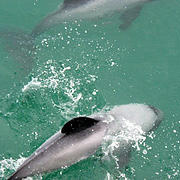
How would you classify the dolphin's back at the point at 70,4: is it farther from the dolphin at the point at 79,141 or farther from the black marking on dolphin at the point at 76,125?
the black marking on dolphin at the point at 76,125

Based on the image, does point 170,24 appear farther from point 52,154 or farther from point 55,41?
point 52,154

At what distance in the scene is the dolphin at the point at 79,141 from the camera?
7859 millimetres

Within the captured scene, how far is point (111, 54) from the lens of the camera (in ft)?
40.4

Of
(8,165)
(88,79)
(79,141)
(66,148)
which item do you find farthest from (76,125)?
(88,79)

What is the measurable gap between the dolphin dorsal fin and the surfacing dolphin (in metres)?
5.24

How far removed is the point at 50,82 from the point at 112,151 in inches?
118

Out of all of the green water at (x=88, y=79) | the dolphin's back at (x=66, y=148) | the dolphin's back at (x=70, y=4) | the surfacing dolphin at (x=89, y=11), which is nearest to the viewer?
the dolphin's back at (x=66, y=148)

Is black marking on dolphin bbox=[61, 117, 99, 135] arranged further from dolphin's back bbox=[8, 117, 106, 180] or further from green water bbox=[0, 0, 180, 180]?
green water bbox=[0, 0, 180, 180]

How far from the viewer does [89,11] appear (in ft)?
44.4

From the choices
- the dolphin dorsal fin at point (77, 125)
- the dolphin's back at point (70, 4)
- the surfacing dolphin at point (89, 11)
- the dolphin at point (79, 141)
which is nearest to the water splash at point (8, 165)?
the dolphin at point (79, 141)

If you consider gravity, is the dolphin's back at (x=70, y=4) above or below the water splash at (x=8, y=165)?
above

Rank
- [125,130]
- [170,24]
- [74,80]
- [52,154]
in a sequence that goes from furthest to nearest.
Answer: [170,24], [74,80], [125,130], [52,154]

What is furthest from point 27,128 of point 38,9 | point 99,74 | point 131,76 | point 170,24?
point 170,24

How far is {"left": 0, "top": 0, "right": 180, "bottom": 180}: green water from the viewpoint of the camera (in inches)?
368
